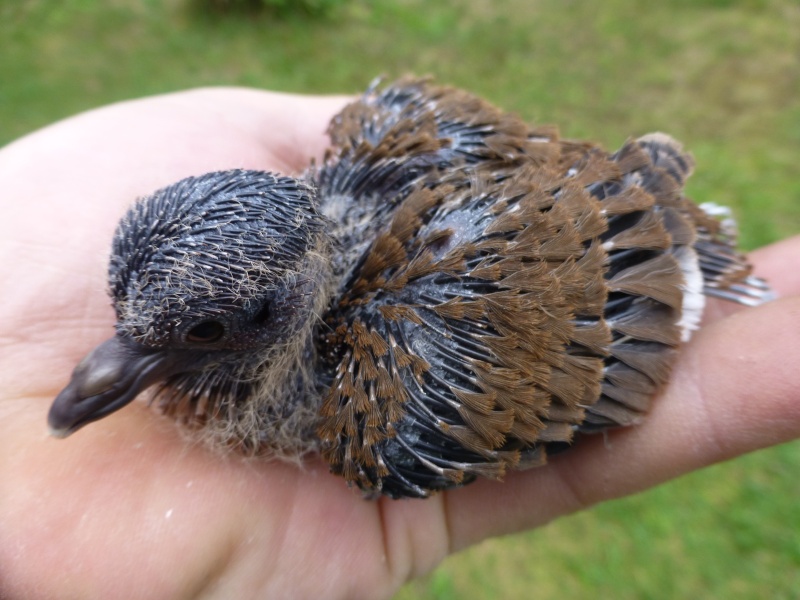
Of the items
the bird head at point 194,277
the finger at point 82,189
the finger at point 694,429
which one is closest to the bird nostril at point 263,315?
the bird head at point 194,277

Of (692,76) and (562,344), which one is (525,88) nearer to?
(692,76)

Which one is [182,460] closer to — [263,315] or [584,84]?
[263,315]

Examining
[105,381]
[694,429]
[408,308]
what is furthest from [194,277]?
[694,429]

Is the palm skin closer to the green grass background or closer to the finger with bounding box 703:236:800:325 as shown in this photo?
the finger with bounding box 703:236:800:325

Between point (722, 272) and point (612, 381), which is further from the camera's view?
point (722, 272)

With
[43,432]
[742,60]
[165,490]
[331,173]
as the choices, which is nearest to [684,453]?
[331,173]

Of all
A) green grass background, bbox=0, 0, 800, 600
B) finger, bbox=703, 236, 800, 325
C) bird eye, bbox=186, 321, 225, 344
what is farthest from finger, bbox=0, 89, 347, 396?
green grass background, bbox=0, 0, 800, 600
